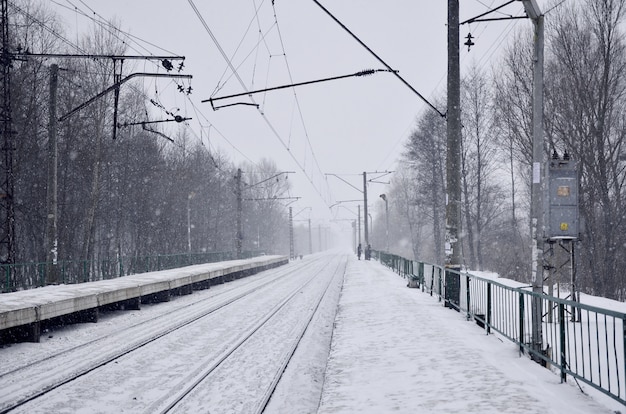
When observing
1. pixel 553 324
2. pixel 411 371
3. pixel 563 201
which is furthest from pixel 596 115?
pixel 411 371

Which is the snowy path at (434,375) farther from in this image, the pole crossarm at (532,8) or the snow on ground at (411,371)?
the pole crossarm at (532,8)

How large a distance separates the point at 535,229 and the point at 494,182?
35.0m

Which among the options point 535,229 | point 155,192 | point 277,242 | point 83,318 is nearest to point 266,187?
point 277,242

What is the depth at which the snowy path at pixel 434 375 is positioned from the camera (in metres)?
5.71

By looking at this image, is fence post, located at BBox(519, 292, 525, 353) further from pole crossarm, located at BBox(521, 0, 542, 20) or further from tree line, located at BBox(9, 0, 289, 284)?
tree line, located at BBox(9, 0, 289, 284)

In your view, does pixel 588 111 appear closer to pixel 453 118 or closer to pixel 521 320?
pixel 453 118

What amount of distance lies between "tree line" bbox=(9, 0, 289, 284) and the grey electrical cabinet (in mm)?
12103

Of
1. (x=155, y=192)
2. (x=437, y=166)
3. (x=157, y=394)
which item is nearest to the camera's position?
(x=157, y=394)

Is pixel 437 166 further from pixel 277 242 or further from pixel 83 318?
pixel 277 242

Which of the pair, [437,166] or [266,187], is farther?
[266,187]

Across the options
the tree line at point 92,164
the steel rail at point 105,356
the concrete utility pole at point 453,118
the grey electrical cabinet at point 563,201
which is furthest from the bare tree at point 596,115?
the tree line at point 92,164

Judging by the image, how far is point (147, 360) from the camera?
916cm

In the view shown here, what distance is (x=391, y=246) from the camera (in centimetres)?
9269

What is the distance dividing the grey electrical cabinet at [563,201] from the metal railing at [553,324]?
1.44 metres
